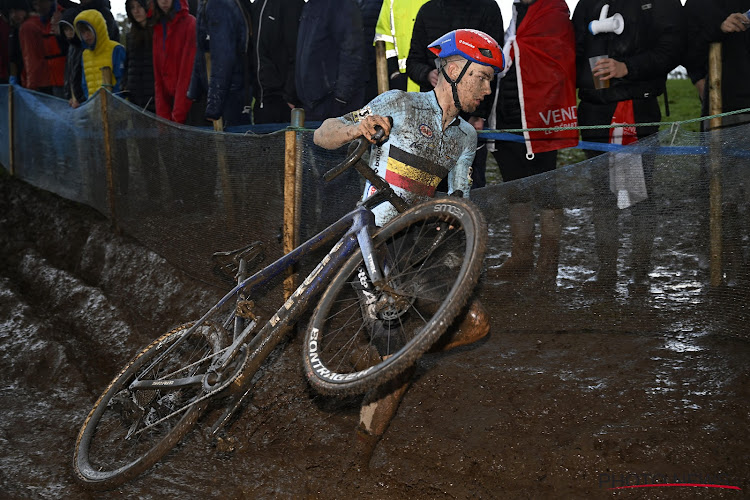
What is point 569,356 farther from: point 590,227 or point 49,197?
point 49,197

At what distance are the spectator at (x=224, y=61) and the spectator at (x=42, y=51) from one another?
537cm

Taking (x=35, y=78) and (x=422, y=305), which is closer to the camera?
(x=422, y=305)

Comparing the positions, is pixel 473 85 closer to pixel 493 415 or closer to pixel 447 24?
pixel 493 415

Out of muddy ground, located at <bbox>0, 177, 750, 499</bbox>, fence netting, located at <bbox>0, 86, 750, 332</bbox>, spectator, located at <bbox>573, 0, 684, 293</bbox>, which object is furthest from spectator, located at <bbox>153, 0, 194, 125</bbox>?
spectator, located at <bbox>573, 0, 684, 293</bbox>

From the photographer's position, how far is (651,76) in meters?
5.91

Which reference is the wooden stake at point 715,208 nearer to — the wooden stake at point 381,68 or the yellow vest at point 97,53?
the wooden stake at point 381,68

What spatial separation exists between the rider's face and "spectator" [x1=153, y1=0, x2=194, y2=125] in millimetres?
5608

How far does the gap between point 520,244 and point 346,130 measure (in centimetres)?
217

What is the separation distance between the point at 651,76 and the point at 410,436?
3.53 m

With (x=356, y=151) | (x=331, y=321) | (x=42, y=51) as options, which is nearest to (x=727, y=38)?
(x=356, y=151)

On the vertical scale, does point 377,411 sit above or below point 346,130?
below

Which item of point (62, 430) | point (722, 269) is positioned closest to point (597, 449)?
point (722, 269)

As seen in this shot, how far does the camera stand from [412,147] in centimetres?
427

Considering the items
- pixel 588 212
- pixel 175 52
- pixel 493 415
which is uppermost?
pixel 175 52
